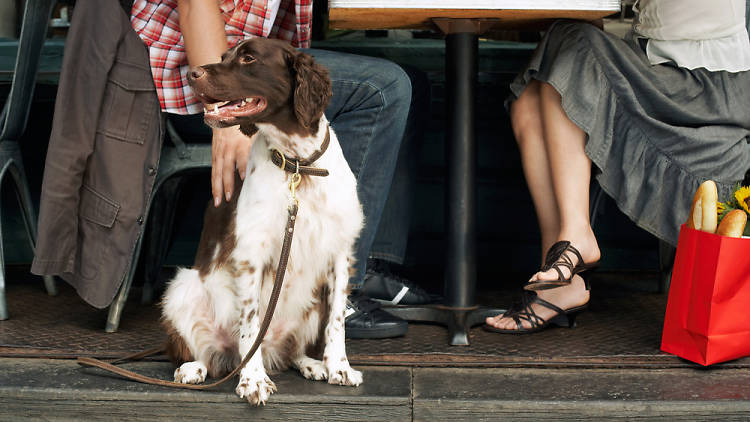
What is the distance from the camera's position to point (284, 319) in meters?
2.16

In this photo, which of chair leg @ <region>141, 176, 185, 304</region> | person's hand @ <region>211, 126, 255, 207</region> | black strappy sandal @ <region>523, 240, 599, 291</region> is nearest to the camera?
person's hand @ <region>211, 126, 255, 207</region>

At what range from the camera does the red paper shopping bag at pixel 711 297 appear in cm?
211

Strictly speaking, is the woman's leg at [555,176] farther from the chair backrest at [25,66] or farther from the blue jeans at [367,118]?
the chair backrest at [25,66]

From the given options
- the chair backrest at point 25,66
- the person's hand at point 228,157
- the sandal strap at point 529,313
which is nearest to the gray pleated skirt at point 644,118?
the sandal strap at point 529,313

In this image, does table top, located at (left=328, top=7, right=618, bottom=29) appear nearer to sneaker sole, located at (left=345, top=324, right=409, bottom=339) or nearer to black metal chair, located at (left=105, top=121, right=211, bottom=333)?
black metal chair, located at (left=105, top=121, right=211, bottom=333)

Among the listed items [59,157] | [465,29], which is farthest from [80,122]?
[465,29]

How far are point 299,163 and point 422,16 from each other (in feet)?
2.18

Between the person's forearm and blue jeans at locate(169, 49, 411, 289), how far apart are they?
36cm

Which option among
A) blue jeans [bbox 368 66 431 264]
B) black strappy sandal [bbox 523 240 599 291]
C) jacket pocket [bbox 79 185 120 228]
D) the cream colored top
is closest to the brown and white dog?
jacket pocket [bbox 79 185 120 228]

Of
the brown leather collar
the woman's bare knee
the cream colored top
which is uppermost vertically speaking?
the cream colored top

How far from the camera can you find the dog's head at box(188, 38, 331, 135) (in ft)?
6.24

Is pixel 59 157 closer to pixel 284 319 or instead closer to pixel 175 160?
pixel 175 160

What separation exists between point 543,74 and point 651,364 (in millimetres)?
1038

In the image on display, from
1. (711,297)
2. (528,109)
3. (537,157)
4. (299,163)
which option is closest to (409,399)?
(299,163)
